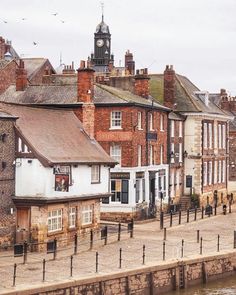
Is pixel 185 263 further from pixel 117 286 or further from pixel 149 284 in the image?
pixel 117 286

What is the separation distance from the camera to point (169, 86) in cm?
5816

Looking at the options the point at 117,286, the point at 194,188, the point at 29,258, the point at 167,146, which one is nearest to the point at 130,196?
the point at 167,146

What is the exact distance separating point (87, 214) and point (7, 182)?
5.53m

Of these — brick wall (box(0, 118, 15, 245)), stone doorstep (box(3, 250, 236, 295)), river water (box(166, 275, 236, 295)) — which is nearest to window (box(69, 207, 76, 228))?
brick wall (box(0, 118, 15, 245))

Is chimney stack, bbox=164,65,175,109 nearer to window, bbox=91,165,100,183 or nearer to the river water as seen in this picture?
window, bbox=91,165,100,183

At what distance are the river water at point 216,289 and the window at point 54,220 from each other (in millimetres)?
6856

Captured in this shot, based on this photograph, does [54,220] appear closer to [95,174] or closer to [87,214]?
[87,214]

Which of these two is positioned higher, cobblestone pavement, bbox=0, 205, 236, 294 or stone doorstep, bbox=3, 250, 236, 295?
cobblestone pavement, bbox=0, 205, 236, 294

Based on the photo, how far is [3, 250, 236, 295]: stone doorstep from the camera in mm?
24075

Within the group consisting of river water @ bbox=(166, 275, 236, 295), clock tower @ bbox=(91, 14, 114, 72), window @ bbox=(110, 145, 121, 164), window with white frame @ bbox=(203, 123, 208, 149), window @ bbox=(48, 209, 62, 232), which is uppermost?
clock tower @ bbox=(91, 14, 114, 72)

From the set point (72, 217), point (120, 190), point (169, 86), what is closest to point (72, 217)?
point (72, 217)

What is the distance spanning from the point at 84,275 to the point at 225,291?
7.77m

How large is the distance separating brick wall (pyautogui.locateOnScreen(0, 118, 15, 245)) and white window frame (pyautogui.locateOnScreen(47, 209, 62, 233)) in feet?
5.70

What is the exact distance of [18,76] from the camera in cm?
5059
